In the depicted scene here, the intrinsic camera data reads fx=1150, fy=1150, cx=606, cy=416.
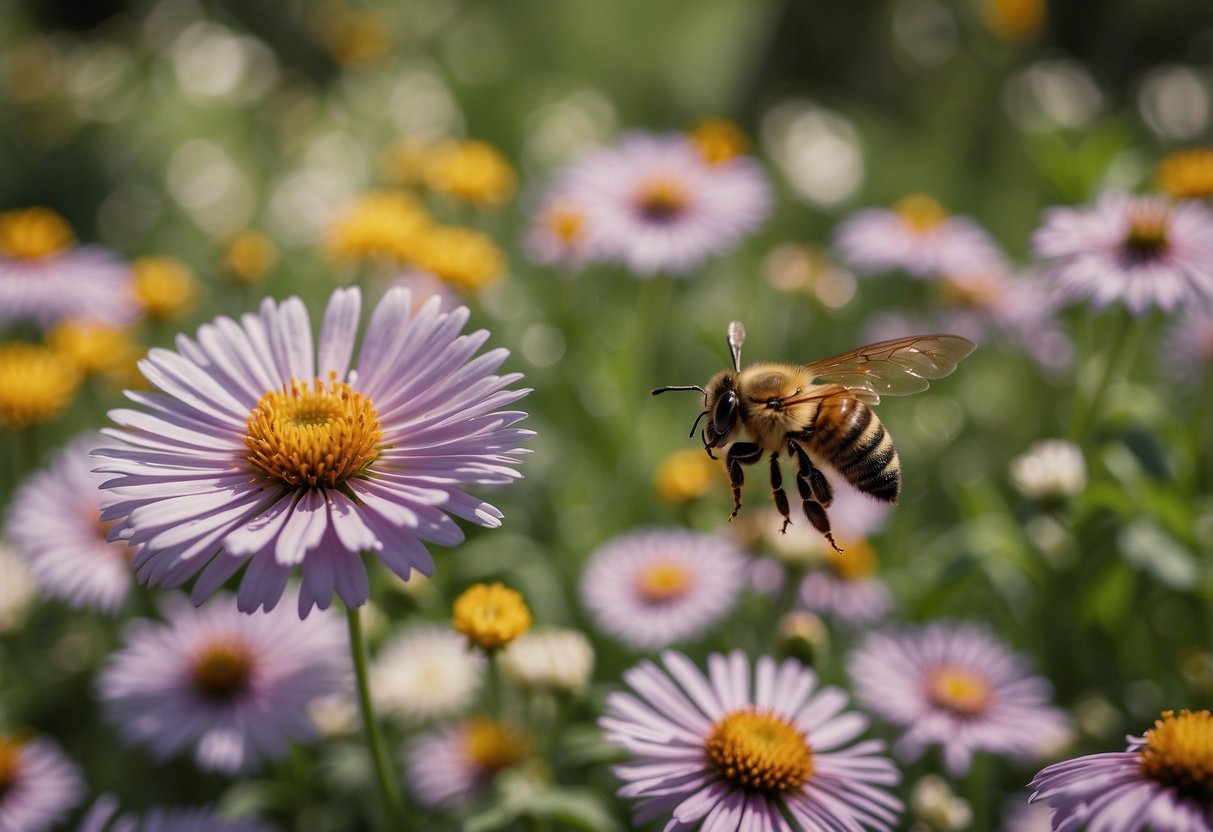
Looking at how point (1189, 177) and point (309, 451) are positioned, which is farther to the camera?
point (1189, 177)

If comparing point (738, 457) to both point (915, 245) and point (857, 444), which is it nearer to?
point (857, 444)

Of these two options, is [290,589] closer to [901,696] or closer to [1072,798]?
[901,696]

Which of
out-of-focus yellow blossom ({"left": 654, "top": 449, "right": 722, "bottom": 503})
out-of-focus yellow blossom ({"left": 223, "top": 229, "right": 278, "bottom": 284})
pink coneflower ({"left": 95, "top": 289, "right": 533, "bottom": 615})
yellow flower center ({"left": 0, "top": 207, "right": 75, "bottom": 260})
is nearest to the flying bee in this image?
pink coneflower ({"left": 95, "top": 289, "right": 533, "bottom": 615})

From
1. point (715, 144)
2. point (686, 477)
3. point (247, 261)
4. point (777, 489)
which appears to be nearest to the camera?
point (777, 489)

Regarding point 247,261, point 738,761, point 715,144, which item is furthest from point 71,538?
point 715,144

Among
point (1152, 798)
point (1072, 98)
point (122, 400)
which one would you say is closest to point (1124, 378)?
point (1152, 798)

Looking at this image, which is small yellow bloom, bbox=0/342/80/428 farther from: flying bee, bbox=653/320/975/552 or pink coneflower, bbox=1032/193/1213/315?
pink coneflower, bbox=1032/193/1213/315

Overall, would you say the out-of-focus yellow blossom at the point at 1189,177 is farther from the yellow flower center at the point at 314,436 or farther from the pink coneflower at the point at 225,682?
the pink coneflower at the point at 225,682
